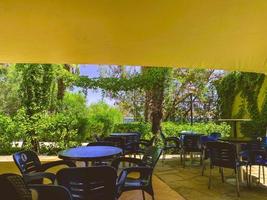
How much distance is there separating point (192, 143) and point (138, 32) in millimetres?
3704

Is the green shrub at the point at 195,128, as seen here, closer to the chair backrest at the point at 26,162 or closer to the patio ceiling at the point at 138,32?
the patio ceiling at the point at 138,32

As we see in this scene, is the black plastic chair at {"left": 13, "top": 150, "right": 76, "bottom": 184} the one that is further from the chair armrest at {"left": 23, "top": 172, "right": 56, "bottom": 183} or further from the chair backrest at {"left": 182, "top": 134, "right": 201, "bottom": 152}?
the chair backrest at {"left": 182, "top": 134, "right": 201, "bottom": 152}

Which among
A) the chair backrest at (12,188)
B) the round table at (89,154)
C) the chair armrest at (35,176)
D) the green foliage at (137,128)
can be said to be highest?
the green foliage at (137,128)

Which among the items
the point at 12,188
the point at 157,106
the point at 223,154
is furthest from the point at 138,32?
the point at 157,106

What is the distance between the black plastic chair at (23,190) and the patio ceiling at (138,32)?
1.97 metres

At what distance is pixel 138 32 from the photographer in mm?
4422

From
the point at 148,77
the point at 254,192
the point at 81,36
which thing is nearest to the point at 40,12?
the point at 81,36

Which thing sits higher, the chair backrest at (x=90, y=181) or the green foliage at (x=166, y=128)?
the green foliage at (x=166, y=128)

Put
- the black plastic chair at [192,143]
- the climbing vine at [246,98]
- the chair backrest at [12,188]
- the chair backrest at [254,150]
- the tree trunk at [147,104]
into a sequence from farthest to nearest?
the tree trunk at [147,104] < the climbing vine at [246,98] < the black plastic chair at [192,143] < the chair backrest at [254,150] < the chair backrest at [12,188]

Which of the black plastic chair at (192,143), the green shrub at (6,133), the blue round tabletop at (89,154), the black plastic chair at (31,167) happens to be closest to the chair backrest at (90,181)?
the black plastic chair at (31,167)

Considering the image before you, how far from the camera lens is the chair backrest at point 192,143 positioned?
7.19 m

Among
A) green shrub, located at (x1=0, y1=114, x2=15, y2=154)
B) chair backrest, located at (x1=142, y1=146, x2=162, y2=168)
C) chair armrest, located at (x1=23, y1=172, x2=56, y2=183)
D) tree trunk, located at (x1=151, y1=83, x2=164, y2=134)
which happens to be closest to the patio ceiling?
chair backrest, located at (x1=142, y1=146, x2=162, y2=168)

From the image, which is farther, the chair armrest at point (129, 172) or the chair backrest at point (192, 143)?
the chair backrest at point (192, 143)

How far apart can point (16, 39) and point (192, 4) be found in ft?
9.10
